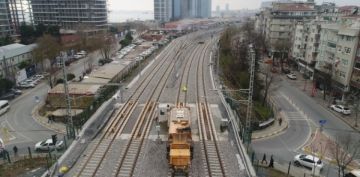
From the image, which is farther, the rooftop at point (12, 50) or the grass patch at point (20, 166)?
the rooftop at point (12, 50)

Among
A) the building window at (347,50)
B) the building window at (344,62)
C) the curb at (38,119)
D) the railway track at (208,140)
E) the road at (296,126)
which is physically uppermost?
the building window at (347,50)

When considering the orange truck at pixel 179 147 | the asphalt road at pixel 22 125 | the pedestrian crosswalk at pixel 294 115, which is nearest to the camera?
the orange truck at pixel 179 147

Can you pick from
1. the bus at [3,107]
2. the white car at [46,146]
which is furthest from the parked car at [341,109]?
the bus at [3,107]

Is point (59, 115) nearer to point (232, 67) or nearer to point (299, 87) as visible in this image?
point (232, 67)

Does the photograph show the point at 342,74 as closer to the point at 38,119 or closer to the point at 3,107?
the point at 38,119

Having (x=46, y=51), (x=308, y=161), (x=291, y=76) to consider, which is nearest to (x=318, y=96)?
(x=291, y=76)

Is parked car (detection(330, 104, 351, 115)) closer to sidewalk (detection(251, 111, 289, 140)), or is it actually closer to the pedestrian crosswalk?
the pedestrian crosswalk

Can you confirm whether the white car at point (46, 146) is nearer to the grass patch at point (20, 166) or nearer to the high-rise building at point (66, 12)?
the grass patch at point (20, 166)

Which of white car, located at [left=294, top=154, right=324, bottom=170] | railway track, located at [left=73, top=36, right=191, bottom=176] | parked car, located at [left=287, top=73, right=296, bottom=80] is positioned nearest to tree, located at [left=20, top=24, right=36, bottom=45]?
railway track, located at [left=73, top=36, right=191, bottom=176]
